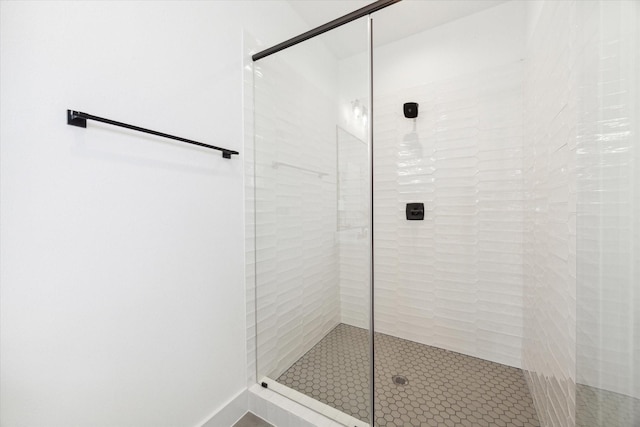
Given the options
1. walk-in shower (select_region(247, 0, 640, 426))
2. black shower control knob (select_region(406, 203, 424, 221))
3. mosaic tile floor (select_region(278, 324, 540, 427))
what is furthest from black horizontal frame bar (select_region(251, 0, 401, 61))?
mosaic tile floor (select_region(278, 324, 540, 427))

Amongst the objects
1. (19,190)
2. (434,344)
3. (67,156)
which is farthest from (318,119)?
(434,344)

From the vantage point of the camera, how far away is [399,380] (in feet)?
5.25

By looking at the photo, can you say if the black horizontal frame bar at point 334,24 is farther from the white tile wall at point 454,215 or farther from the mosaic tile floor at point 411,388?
the mosaic tile floor at point 411,388

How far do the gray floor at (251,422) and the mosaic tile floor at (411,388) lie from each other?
19 centimetres

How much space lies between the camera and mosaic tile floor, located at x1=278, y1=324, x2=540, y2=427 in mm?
1233

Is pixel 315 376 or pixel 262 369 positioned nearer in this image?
pixel 315 376

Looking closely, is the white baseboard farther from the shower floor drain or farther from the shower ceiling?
the shower ceiling

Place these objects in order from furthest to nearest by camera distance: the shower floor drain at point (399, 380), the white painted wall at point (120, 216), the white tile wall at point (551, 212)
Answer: the shower floor drain at point (399, 380) < the white tile wall at point (551, 212) < the white painted wall at point (120, 216)

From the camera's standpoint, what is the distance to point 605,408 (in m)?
0.67

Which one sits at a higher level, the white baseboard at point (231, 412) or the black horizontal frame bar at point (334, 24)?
the black horizontal frame bar at point (334, 24)

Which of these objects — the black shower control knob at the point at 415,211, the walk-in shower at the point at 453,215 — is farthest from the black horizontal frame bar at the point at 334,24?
the black shower control knob at the point at 415,211

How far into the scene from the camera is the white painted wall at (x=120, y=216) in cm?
72

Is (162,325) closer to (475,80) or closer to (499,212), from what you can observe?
(499,212)

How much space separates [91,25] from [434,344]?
253cm
